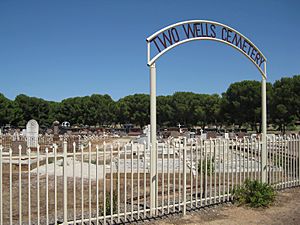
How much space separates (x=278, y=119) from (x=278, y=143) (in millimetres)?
44018

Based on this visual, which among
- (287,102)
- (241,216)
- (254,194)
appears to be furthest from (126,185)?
(287,102)

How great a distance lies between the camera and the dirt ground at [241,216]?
630 cm

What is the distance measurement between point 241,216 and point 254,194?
1084mm

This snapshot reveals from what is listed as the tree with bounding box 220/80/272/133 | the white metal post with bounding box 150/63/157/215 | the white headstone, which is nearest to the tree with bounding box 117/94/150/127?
the tree with bounding box 220/80/272/133

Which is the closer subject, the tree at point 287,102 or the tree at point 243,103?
the tree at point 287,102

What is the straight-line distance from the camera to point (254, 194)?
7633 mm

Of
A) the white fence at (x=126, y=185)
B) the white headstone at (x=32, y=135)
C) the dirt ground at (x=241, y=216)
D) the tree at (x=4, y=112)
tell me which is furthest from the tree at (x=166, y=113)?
the dirt ground at (x=241, y=216)

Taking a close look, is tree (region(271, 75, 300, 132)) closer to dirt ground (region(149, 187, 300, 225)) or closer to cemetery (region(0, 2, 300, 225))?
cemetery (region(0, 2, 300, 225))

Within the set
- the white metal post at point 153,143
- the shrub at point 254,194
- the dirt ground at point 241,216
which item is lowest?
the dirt ground at point 241,216

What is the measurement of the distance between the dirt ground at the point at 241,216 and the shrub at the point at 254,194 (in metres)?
0.19

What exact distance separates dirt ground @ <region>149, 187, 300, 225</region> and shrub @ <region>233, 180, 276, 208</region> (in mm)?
191

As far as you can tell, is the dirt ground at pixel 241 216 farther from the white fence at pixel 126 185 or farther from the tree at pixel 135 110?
the tree at pixel 135 110

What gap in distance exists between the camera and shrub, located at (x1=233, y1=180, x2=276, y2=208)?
751 centimetres

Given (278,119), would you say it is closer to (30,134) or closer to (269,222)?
(30,134)
